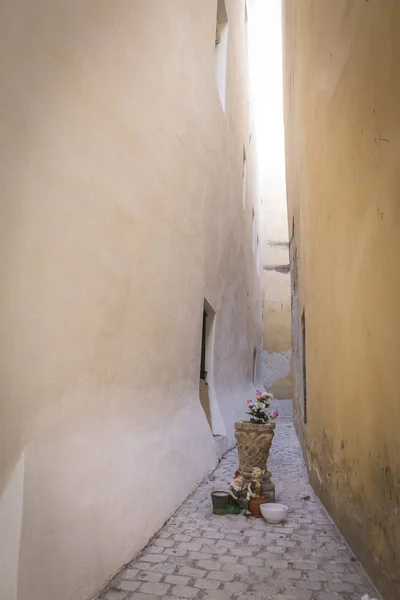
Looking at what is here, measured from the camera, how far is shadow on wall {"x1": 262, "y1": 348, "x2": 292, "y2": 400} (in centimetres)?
1806

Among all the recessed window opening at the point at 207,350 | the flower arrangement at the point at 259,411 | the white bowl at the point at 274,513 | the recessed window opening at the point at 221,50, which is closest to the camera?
the white bowl at the point at 274,513

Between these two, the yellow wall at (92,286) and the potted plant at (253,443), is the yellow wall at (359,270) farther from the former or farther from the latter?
the yellow wall at (92,286)

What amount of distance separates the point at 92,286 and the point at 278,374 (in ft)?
51.7

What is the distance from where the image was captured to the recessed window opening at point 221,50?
810 cm

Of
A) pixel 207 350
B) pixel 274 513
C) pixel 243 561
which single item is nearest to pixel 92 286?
pixel 243 561

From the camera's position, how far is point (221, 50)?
8430mm

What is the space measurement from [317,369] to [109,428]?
273 centimetres

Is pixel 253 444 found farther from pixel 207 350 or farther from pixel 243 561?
pixel 207 350

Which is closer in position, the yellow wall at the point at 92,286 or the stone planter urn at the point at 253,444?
the yellow wall at the point at 92,286

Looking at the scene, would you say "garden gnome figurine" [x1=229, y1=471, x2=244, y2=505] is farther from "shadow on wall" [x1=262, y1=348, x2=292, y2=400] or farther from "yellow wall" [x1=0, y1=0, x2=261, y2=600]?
"shadow on wall" [x1=262, y1=348, x2=292, y2=400]

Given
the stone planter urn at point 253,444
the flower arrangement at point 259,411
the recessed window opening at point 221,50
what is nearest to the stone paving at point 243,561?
the stone planter urn at point 253,444

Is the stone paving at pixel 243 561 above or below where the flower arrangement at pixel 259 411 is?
below

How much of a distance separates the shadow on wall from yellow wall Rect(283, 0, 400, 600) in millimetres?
Result: 13171

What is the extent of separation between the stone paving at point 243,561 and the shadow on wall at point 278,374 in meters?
13.5
